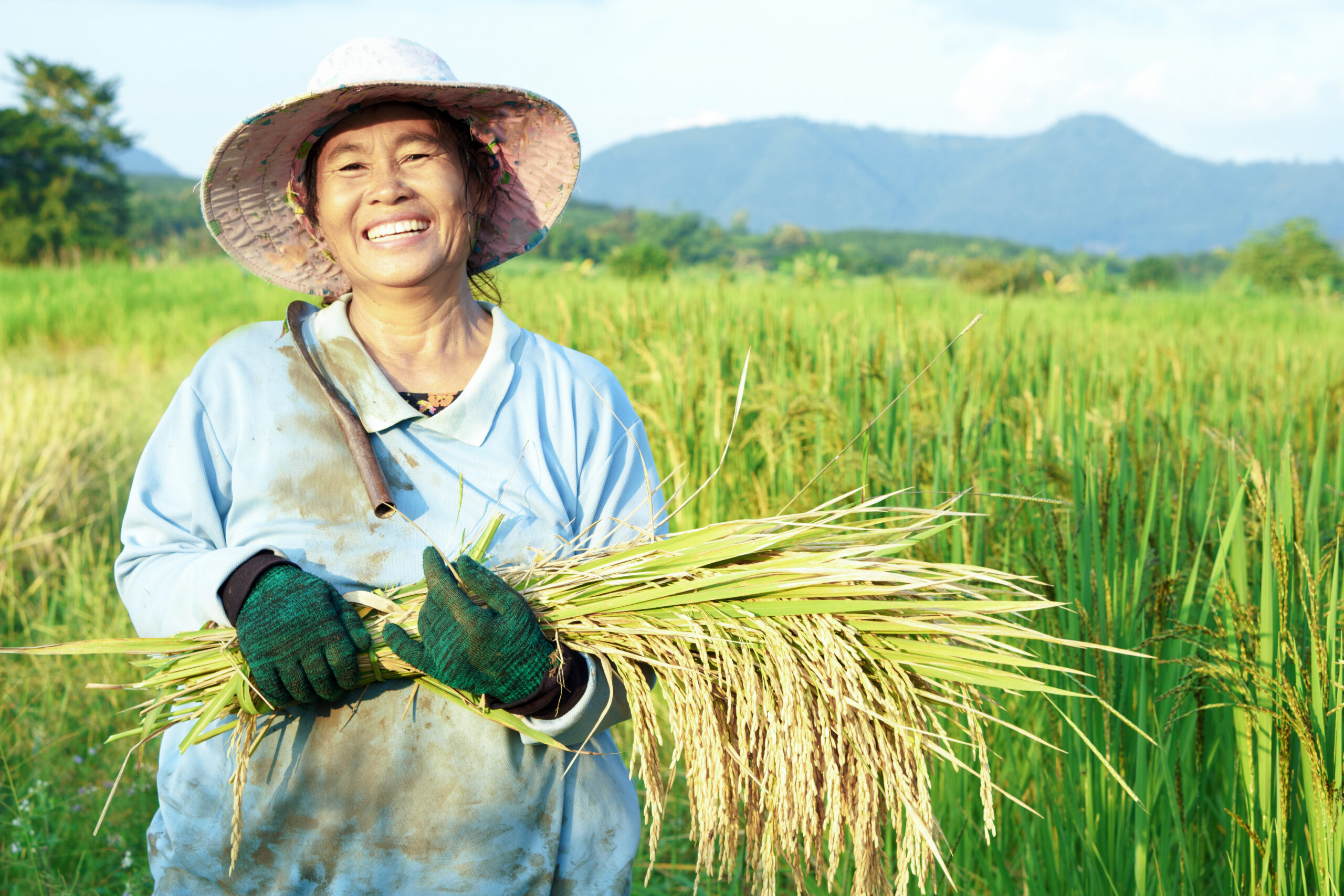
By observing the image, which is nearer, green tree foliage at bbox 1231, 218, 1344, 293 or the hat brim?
the hat brim

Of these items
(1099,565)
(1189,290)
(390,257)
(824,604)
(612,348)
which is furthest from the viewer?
(1189,290)

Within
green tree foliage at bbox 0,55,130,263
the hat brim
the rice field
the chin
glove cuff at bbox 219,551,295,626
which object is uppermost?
green tree foliage at bbox 0,55,130,263

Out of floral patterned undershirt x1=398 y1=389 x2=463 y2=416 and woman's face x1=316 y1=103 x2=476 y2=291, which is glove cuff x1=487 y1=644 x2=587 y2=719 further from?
woman's face x1=316 y1=103 x2=476 y2=291

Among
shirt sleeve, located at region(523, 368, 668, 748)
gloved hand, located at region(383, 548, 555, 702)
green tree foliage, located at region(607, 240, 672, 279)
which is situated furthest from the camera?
green tree foliage, located at region(607, 240, 672, 279)

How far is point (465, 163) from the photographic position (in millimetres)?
1584

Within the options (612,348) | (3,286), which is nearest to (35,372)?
(3,286)

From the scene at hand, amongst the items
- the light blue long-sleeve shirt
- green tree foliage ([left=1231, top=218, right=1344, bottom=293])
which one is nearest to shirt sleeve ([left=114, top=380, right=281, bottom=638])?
the light blue long-sleeve shirt

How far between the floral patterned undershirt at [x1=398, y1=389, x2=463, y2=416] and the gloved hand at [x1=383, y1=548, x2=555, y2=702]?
1.13 ft

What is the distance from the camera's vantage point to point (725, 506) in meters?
3.26

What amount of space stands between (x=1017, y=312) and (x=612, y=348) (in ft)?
Result: 12.5

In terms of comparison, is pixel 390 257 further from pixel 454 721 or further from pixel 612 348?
pixel 612 348

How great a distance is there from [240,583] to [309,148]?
30.9 inches

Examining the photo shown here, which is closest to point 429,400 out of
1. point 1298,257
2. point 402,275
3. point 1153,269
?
point 402,275

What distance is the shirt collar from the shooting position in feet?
4.52
